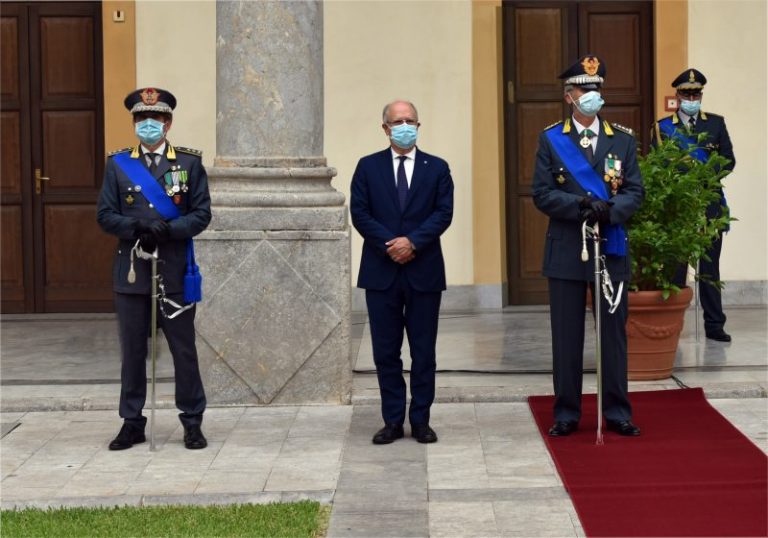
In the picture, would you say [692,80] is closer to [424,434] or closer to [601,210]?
[601,210]

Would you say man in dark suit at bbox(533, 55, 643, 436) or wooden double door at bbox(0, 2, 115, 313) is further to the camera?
wooden double door at bbox(0, 2, 115, 313)

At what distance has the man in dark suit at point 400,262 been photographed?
817 cm

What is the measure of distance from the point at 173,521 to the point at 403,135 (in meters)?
2.61

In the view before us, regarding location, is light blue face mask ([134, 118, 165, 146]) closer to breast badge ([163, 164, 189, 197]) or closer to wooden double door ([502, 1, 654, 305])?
breast badge ([163, 164, 189, 197])

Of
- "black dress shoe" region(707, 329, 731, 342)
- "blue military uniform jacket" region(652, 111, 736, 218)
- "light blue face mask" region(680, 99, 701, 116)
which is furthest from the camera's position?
"black dress shoe" region(707, 329, 731, 342)

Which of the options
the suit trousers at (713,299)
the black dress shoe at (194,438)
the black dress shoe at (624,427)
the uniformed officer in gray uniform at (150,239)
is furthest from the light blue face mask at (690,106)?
the black dress shoe at (194,438)

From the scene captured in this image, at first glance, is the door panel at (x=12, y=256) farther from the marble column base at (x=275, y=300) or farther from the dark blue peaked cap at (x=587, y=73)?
the dark blue peaked cap at (x=587, y=73)

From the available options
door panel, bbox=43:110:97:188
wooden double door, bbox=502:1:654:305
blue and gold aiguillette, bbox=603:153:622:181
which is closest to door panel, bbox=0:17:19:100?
door panel, bbox=43:110:97:188

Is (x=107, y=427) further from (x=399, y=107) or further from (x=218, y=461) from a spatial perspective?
(x=399, y=107)

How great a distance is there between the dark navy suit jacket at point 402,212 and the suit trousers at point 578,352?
0.68m

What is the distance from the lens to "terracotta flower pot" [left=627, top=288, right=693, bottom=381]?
9617mm

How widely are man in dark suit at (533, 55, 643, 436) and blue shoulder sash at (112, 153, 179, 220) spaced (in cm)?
192

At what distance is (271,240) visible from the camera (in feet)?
30.0

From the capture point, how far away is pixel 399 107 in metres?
8.15
